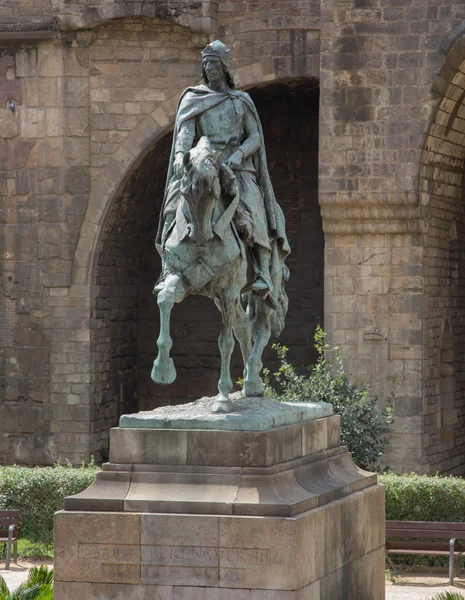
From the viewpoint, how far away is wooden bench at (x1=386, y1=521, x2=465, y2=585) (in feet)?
44.3

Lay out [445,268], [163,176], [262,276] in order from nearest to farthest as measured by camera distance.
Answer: [262,276] < [445,268] < [163,176]

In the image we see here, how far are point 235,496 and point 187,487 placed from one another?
308mm

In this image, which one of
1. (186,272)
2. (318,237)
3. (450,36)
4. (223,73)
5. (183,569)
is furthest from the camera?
(318,237)

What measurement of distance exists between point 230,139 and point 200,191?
84 cm

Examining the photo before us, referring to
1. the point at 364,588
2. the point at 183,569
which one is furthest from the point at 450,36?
the point at 183,569

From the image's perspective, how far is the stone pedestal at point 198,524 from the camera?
8945 mm

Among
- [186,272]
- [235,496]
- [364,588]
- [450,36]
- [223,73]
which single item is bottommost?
[364,588]

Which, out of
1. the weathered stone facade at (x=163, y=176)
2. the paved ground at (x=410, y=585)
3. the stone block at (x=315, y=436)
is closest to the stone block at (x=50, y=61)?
the weathered stone facade at (x=163, y=176)

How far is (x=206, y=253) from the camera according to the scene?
9.86m

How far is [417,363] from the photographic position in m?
18.3

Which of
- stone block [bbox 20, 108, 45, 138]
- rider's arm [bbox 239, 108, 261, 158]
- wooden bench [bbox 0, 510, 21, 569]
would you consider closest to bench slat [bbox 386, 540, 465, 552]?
wooden bench [bbox 0, 510, 21, 569]

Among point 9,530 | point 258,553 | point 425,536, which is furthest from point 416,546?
point 258,553

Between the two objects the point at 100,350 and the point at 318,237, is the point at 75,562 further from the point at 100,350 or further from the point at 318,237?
the point at 318,237

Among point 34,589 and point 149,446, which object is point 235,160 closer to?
point 149,446
